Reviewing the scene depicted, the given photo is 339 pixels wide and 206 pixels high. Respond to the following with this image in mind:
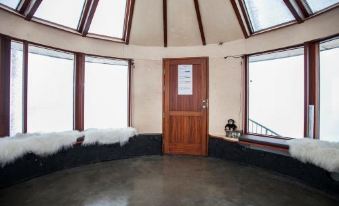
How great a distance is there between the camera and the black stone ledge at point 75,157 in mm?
2871

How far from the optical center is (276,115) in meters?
3.72

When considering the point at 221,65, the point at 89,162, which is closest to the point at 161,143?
the point at 89,162

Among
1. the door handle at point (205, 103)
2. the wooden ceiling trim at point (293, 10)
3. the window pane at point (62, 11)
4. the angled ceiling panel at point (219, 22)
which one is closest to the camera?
the wooden ceiling trim at point (293, 10)

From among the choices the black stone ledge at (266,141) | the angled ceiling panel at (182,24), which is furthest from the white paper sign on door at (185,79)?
the black stone ledge at (266,141)

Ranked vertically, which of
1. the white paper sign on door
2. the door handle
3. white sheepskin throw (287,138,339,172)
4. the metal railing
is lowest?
white sheepskin throw (287,138,339,172)

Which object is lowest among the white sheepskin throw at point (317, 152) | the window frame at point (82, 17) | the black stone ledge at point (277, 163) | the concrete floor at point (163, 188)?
the concrete floor at point (163, 188)

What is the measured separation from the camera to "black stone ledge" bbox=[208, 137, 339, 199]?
2.70m

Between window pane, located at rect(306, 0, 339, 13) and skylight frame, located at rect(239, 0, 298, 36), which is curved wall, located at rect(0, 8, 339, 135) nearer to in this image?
skylight frame, located at rect(239, 0, 298, 36)

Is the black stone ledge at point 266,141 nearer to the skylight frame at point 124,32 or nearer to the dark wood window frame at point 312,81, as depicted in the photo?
the dark wood window frame at point 312,81

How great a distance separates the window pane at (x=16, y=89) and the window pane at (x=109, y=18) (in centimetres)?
128

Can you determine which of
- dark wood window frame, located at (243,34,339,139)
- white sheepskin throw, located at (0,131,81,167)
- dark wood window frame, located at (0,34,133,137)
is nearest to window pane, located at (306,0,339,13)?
dark wood window frame, located at (243,34,339,139)

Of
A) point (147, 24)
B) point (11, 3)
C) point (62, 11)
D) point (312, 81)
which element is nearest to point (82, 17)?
point (62, 11)

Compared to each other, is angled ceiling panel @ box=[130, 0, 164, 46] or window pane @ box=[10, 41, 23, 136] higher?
angled ceiling panel @ box=[130, 0, 164, 46]

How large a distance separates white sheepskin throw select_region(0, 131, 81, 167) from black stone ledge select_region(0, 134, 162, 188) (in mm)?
123
